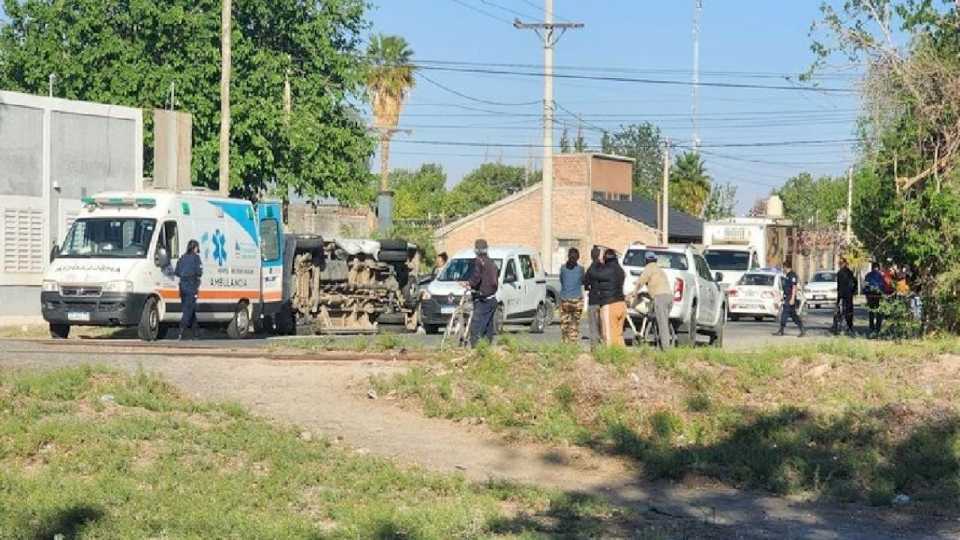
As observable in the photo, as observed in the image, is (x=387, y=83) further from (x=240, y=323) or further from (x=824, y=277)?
(x=240, y=323)

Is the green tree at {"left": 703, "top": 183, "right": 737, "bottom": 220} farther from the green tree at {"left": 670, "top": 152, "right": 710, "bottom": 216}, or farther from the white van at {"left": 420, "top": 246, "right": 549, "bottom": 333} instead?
the white van at {"left": 420, "top": 246, "right": 549, "bottom": 333}

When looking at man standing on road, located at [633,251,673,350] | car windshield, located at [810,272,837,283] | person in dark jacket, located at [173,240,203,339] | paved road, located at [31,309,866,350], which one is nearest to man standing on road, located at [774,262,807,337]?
paved road, located at [31,309,866,350]

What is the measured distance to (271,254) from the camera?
110 ft

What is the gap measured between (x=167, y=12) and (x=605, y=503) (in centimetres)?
3976

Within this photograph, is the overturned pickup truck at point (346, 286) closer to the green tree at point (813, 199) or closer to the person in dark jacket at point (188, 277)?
the person in dark jacket at point (188, 277)

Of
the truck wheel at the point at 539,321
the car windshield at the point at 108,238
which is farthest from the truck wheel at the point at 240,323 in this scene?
the truck wheel at the point at 539,321

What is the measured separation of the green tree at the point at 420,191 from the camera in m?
120

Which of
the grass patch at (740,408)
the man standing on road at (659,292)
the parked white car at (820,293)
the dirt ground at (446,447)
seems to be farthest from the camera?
the parked white car at (820,293)

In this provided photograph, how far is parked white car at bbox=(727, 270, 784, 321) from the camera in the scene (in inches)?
1868

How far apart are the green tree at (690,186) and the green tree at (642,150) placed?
1926 cm

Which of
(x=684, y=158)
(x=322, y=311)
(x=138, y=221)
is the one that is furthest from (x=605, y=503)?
(x=684, y=158)

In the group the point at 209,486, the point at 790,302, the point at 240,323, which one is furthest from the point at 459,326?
the point at 209,486

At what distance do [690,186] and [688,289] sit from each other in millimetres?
81106

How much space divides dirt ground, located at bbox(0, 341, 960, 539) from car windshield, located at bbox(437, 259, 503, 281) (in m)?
13.9
